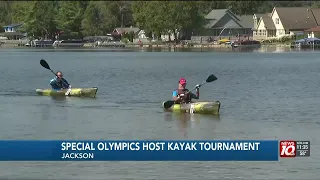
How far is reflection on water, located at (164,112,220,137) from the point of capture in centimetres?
3348

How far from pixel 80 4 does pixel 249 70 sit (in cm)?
11782

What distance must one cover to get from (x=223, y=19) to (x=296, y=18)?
Answer: 670 inches

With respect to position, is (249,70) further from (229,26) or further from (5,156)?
(229,26)

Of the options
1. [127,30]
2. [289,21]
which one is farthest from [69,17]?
[289,21]

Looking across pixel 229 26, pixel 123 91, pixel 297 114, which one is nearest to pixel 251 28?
pixel 229 26

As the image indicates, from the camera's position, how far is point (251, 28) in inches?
6713

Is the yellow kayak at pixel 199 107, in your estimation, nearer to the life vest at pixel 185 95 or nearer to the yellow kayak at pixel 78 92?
the life vest at pixel 185 95

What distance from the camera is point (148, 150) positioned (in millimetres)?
17750

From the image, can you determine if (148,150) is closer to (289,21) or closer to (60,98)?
(60,98)

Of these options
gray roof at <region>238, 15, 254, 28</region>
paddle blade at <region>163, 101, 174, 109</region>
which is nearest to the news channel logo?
paddle blade at <region>163, 101, 174, 109</region>

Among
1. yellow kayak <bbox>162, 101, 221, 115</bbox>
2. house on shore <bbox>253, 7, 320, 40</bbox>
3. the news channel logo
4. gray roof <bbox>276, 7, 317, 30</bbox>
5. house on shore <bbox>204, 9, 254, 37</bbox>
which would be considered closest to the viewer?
the news channel logo

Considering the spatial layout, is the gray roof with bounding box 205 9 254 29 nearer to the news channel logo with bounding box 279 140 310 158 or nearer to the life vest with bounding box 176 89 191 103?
the life vest with bounding box 176 89 191 103

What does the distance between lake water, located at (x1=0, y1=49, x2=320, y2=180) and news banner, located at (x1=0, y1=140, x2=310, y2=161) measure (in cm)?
422

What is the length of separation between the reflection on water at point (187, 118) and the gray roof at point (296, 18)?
122 meters
